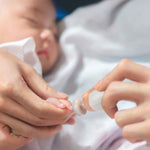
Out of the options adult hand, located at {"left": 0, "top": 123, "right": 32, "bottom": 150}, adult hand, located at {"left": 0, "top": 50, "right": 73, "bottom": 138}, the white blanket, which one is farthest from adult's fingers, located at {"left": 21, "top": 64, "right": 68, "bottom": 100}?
the white blanket

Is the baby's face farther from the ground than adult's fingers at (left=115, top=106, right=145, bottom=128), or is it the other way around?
the baby's face

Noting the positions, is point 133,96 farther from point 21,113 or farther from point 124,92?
point 21,113

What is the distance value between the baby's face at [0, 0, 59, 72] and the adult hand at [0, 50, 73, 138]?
32 centimetres

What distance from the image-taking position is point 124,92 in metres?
0.43

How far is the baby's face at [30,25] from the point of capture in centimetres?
88

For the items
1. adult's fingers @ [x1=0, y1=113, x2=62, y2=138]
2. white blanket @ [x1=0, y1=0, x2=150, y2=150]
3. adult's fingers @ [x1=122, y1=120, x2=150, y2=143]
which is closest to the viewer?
adult's fingers @ [x1=122, y1=120, x2=150, y2=143]

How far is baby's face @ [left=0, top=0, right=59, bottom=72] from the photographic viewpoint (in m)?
0.88

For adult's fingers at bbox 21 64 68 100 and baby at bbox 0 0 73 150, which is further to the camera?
baby at bbox 0 0 73 150

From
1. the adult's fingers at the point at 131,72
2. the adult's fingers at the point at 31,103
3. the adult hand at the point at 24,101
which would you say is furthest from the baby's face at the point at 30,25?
the adult's fingers at the point at 131,72

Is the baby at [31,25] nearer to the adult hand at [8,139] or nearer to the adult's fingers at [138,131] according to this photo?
the adult hand at [8,139]

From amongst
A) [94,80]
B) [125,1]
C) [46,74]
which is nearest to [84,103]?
[94,80]

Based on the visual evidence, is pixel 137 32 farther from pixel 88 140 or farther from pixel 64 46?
pixel 88 140

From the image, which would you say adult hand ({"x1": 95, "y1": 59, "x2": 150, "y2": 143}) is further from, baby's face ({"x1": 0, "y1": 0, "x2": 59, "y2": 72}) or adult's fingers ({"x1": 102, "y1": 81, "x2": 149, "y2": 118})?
baby's face ({"x1": 0, "y1": 0, "x2": 59, "y2": 72})

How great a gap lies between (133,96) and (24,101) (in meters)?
0.25
